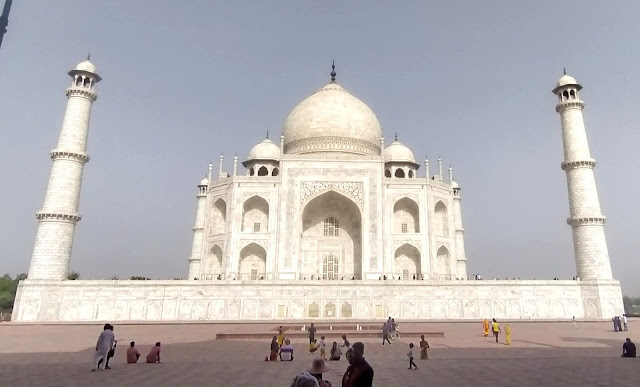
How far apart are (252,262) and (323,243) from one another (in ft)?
14.5

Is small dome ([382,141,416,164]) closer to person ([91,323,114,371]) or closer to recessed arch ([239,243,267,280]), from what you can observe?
recessed arch ([239,243,267,280])

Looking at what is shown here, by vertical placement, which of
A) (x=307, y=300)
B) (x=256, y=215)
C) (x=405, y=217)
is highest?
(x=405, y=217)

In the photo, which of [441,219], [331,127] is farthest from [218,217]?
[441,219]

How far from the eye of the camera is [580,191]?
2216 cm

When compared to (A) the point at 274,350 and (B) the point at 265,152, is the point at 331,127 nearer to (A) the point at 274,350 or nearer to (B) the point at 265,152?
(B) the point at 265,152

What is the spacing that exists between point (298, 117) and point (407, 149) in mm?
8080

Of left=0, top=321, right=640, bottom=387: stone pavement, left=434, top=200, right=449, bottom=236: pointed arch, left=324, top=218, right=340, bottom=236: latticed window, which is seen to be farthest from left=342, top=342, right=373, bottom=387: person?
left=434, top=200, right=449, bottom=236: pointed arch

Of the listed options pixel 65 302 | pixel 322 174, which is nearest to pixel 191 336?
pixel 65 302

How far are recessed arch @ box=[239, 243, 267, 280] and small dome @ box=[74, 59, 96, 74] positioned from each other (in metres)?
12.7

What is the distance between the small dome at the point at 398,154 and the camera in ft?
98.4

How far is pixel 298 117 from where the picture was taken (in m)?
31.4

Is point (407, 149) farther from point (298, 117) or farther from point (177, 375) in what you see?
point (177, 375)

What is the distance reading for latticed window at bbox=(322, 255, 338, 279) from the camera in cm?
2567

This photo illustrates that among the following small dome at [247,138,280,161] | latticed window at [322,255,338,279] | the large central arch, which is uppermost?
small dome at [247,138,280,161]
